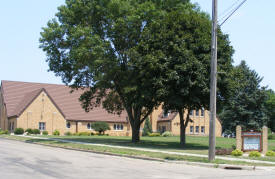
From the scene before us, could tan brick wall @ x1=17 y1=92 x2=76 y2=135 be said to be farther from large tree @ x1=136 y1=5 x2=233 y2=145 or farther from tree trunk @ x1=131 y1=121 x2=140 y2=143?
large tree @ x1=136 y1=5 x2=233 y2=145

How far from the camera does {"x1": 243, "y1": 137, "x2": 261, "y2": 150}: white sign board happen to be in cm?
2511

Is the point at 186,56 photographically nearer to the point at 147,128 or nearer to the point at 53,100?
the point at 53,100

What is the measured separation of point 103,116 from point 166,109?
117 feet

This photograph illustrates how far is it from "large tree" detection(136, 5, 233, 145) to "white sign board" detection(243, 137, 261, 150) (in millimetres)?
4789

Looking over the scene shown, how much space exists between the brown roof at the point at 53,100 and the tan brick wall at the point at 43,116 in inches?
33.1

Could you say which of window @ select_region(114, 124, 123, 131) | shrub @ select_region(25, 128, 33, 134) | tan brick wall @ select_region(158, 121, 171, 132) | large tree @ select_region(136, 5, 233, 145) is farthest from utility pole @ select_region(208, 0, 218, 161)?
window @ select_region(114, 124, 123, 131)

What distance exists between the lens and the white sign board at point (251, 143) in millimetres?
25109

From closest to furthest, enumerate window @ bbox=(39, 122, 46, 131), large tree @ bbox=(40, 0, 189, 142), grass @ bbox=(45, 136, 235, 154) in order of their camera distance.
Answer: grass @ bbox=(45, 136, 235, 154) → large tree @ bbox=(40, 0, 189, 142) → window @ bbox=(39, 122, 46, 131)

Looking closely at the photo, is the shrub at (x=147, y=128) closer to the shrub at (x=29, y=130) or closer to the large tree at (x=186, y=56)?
the shrub at (x=29, y=130)

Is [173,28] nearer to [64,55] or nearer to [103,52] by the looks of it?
[103,52]

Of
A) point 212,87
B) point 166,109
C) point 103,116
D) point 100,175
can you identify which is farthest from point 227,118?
point 100,175

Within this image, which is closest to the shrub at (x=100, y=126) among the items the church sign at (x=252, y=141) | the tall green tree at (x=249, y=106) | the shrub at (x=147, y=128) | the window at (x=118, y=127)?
the window at (x=118, y=127)

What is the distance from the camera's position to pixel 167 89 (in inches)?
1116

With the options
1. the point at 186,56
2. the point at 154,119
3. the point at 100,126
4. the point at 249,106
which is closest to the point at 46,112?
the point at 100,126
